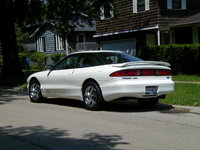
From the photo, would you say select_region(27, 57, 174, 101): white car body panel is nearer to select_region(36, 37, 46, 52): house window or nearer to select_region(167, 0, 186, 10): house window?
select_region(167, 0, 186, 10): house window

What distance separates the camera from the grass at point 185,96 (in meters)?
10.3

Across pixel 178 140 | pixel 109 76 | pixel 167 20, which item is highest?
pixel 167 20

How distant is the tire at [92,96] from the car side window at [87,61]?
599mm

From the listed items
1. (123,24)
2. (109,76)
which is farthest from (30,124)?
(123,24)

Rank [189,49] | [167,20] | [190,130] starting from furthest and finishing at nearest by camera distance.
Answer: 1. [167,20]
2. [189,49]
3. [190,130]

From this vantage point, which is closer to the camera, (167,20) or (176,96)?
(176,96)

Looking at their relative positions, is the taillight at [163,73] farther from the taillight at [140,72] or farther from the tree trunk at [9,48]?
the tree trunk at [9,48]

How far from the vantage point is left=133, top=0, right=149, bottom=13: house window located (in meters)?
23.7

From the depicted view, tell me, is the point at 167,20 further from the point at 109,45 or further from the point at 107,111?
the point at 107,111

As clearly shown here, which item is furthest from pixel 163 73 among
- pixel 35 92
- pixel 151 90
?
pixel 35 92

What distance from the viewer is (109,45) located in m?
28.4

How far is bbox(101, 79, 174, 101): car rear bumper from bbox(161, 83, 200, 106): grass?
1.24 m

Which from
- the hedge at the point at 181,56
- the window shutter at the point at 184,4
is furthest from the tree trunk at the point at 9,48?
the window shutter at the point at 184,4

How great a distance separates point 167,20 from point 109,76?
49.7 ft
